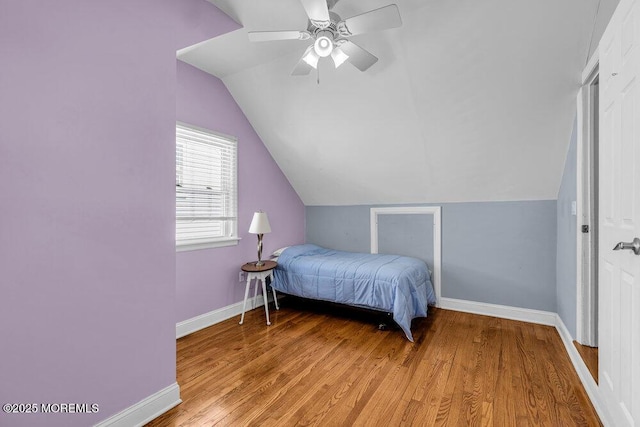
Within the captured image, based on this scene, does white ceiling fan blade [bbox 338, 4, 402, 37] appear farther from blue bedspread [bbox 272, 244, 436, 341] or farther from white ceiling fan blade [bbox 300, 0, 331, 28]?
blue bedspread [bbox 272, 244, 436, 341]

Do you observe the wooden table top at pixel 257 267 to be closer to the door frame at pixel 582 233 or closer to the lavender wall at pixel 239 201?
the lavender wall at pixel 239 201

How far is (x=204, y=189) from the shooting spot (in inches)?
122

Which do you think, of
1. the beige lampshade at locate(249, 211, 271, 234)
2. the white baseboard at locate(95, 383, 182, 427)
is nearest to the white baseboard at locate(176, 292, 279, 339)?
the beige lampshade at locate(249, 211, 271, 234)

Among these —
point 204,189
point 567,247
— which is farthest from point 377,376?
point 204,189

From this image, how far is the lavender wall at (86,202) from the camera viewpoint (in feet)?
4.13

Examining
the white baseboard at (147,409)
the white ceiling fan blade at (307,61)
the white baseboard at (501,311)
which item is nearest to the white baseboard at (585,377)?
the white baseboard at (501,311)

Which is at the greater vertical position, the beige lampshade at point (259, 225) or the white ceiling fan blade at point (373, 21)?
the white ceiling fan blade at point (373, 21)

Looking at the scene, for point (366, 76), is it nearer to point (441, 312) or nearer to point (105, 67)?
point (105, 67)

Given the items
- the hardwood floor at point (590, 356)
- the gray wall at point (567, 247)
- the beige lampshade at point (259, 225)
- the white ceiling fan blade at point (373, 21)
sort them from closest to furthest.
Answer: the white ceiling fan blade at point (373, 21)
the hardwood floor at point (590, 356)
the gray wall at point (567, 247)
the beige lampshade at point (259, 225)

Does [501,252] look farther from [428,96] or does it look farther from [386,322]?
[428,96]

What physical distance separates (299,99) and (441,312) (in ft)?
9.31

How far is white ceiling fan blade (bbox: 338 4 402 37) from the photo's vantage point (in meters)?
1.66

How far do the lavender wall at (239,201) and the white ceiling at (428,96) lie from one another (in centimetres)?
17

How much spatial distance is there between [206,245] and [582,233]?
321 centimetres
